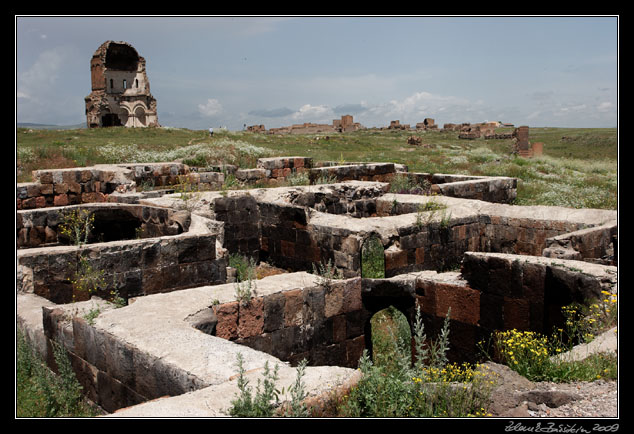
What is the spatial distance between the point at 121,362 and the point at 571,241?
6.79 m

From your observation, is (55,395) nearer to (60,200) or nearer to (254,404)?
(254,404)

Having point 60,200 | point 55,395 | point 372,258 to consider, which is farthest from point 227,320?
point 60,200

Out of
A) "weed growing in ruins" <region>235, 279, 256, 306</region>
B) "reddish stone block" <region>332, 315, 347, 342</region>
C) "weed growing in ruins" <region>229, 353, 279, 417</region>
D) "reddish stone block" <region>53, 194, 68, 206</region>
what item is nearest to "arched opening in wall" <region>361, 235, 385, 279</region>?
"reddish stone block" <region>332, 315, 347, 342</region>

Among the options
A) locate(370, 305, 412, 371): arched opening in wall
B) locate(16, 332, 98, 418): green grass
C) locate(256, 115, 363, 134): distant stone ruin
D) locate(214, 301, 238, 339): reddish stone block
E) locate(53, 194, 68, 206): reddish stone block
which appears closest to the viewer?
locate(16, 332, 98, 418): green grass

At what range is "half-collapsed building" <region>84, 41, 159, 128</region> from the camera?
42.6 meters

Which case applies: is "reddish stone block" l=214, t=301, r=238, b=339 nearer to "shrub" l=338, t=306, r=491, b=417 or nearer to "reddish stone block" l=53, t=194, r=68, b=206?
"shrub" l=338, t=306, r=491, b=417

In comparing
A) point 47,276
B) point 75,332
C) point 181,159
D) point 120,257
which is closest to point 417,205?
point 120,257

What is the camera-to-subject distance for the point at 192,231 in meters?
8.04

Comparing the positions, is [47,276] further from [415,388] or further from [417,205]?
[417,205]

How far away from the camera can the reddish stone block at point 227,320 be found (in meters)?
5.49

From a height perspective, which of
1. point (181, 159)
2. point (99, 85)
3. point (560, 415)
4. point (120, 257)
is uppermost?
point (99, 85)

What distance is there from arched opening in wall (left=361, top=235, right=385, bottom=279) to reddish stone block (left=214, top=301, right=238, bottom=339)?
3537mm

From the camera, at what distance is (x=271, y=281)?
6.26m

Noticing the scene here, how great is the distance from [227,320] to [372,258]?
3845 mm
